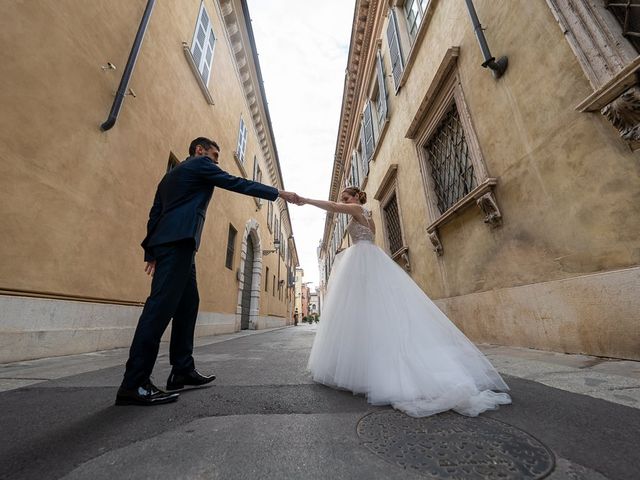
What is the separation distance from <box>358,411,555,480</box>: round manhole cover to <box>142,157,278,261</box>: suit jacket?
58.9 inches

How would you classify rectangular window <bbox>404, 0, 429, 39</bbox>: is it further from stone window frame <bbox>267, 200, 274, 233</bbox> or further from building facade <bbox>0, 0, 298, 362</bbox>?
stone window frame <bbox>267, 200, 274, 233</bbox>

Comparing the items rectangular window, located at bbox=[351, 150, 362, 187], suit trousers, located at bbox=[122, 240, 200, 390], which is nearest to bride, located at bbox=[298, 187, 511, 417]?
suit trousers, located at bbox=[122, 240, 200, 390]

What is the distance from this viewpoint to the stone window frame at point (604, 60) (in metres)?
2.03

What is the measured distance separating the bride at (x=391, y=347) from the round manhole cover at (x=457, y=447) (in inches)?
5.0

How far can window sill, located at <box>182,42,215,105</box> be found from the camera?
574 centimetres

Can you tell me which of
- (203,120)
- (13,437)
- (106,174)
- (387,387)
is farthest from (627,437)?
(203,120)

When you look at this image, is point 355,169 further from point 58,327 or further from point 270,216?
point 58,327

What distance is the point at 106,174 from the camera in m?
3.66

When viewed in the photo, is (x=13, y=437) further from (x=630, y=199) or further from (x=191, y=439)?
(x=630, y=199)

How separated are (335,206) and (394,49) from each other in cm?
674

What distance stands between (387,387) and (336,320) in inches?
27.2

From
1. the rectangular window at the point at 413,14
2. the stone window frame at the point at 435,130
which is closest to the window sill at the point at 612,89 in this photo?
the stone window frame at the point at 435,130

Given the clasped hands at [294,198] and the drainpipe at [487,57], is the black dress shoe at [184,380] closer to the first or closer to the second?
the clasped hands at [294,198]

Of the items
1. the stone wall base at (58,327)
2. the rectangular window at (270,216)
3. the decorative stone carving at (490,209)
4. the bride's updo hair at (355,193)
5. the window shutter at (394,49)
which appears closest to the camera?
the stone wall base at (58,327)
